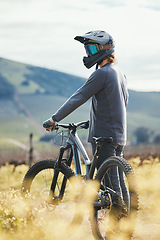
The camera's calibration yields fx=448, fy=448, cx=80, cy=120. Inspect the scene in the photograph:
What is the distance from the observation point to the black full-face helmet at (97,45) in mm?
4863

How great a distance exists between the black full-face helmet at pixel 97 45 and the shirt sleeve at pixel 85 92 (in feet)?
0.79

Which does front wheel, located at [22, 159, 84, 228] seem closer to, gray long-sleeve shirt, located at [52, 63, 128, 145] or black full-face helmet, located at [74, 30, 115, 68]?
gray long-sleeve shirt, located at [52, 63, 128, 145]

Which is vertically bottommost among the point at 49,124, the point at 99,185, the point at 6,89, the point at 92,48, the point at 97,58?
the point at 99,185

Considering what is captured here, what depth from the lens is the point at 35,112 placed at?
149875mm

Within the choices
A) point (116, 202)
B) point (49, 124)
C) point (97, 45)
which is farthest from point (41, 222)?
point (97, 45)

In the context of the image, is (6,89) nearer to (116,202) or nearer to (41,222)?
(41,222)

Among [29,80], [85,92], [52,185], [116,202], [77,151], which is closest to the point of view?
[116,202]

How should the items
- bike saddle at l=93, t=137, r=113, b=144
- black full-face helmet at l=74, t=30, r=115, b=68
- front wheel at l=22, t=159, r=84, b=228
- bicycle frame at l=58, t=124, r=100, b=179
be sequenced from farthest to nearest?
front wheel at l=22, t=159, r=84, b=228, bicycle frame at l=58, t=124, r=100, b=179, black full-face helmet at l=74, t=30, r=115, b=68, bike saddle at l=93, t=137, r=113, b=144

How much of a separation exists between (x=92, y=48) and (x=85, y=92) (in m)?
0.52

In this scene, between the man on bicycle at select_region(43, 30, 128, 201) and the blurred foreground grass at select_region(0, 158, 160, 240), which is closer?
the blurred foreground grass at select_region(0, 158, 160, 240)

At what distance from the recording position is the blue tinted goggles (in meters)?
4.89

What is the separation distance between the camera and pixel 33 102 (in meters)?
156

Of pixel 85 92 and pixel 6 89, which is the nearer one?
pixel 85 92

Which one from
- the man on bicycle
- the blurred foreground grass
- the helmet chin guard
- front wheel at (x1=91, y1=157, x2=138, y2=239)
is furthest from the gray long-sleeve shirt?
the blurred foreground grass
